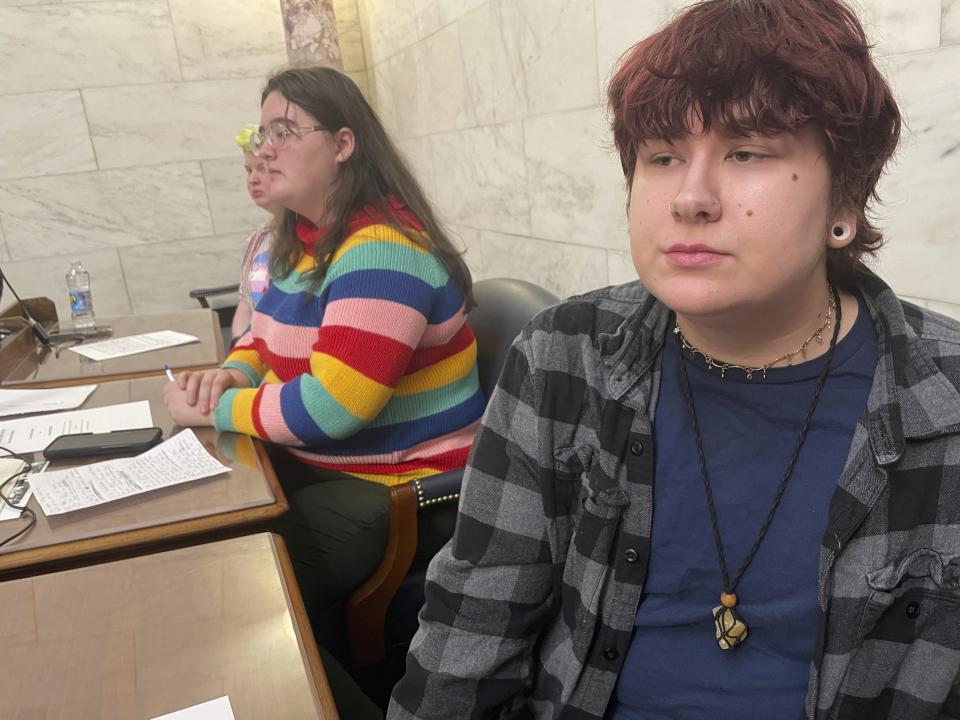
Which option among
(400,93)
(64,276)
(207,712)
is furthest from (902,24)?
(64,276)

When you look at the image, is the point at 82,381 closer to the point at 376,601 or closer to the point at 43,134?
the point at 376,601

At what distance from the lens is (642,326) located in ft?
3.41

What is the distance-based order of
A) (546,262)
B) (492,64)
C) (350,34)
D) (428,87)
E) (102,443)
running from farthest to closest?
1. (350,34)
2. (428,87)
3. (492,64)
4. (546,262)
5. (102,443)

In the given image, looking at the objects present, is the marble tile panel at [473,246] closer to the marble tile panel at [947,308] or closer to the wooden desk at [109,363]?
the wooden desk at [109,363]

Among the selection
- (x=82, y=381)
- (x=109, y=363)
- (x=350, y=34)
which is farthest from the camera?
(x=350, y=34)

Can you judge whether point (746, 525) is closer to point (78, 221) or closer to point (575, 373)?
point (575, 373)

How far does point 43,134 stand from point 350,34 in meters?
1.91

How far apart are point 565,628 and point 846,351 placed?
507 millimetres

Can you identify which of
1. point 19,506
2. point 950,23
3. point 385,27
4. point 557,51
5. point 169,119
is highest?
point 385,27

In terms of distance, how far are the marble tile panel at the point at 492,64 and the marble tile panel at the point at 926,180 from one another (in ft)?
5.19

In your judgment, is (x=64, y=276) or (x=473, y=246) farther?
(x=64, y=276)

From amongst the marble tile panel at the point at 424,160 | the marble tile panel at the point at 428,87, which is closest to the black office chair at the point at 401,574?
the marble tile panel at the point at 428,87

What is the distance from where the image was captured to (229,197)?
197 inches

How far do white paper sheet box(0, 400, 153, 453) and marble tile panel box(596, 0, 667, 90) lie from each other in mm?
1345
